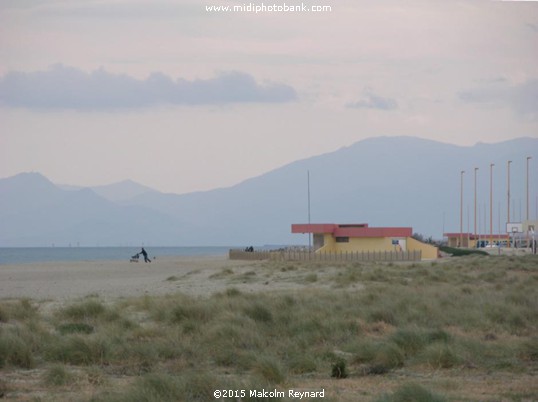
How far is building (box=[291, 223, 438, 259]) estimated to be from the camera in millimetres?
59938

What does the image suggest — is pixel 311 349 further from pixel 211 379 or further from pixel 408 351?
pixel 211 379

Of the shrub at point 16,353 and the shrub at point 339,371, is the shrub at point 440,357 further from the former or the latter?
the shrub at point 16,353

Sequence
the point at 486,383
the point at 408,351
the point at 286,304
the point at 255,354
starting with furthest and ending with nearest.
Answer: the point at 286,304, the point at 408,351, the point at 255,354, the point at 486,383

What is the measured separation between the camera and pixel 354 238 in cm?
6006

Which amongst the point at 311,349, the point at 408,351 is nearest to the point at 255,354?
the point at 311,349

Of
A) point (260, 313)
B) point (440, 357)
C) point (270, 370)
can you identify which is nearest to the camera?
point (270, 370)

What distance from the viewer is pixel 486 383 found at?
13023 millimetres

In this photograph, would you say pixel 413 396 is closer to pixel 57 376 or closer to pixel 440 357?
pixel 440 357

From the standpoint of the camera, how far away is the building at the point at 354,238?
59.9 m

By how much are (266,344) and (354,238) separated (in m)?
44.4

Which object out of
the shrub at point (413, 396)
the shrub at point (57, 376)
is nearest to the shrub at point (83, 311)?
the shrub at point (57, 376)

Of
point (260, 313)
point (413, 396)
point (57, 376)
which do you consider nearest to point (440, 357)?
point (413, 396)

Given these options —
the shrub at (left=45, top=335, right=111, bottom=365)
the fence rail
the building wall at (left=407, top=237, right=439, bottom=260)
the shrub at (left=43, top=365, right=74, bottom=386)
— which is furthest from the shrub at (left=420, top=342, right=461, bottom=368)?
the building wall at (left=407, top=237, right=439, bottom=260)

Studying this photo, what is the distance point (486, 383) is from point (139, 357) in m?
5.29
